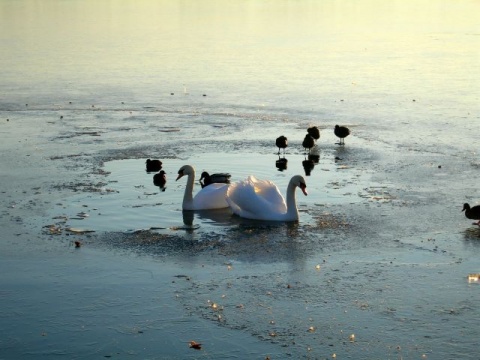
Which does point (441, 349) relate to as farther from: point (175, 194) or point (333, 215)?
point (175, 194)

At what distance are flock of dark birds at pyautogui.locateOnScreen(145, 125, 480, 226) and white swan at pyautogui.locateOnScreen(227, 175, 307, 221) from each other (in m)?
1.15

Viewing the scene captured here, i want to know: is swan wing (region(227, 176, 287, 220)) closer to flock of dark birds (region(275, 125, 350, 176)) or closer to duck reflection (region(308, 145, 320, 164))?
flock of dark birds (region(275, 125, 350, 176))

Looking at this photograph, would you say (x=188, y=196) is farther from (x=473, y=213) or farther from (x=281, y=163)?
(x=473, y=213)

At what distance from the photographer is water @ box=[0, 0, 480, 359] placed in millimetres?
9219

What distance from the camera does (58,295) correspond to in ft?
33.3

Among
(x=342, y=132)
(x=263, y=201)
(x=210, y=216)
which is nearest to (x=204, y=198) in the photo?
(x=210, y=216)

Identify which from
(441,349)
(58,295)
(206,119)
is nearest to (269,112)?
(206,119)

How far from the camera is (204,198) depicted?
13664mm

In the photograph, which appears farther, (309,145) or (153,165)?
(309,145)

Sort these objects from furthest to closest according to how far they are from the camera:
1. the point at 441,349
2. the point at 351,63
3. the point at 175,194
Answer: the point at 351,63, the point at 175,194, the point at 441,349

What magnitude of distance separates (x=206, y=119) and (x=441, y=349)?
1263 cm

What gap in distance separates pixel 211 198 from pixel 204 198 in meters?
0.12

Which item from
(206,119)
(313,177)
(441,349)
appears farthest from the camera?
(206,119)

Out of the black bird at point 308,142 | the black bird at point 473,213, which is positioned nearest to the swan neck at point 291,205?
the black bird at point 473,213
